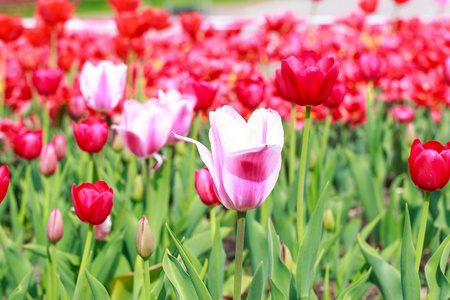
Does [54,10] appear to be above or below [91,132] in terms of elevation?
above

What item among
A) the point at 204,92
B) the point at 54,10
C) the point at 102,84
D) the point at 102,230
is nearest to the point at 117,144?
the point at 102,84

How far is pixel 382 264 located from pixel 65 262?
86 cm

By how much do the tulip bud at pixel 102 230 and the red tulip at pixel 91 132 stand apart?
218 millimetres

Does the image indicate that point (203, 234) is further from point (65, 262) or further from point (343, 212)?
point (343, 212)

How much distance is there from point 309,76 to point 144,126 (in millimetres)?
562

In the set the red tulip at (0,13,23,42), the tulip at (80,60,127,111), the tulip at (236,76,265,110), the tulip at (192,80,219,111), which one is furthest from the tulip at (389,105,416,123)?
the red tulip at (0,13,23,42)

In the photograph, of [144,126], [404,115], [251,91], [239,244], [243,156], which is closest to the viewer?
[243,156]

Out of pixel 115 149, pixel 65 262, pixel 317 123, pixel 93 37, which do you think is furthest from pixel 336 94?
pixel 93 37

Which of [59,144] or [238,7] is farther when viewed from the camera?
[238,7]

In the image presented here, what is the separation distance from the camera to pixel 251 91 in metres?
2.03

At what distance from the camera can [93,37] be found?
5148 mm

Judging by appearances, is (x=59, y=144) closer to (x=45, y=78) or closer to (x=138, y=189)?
(x=45, y=78)

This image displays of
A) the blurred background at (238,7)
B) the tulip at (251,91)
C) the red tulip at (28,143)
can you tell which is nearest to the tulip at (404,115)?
the tulip at (251,91)

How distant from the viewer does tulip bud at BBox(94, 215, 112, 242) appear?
1.63m
